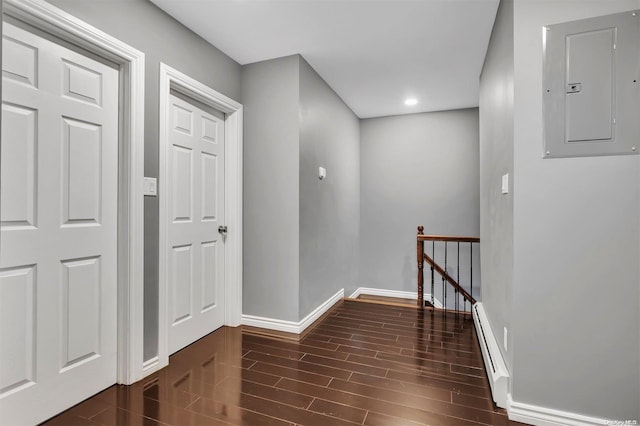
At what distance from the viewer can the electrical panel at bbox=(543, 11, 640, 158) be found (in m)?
1.51

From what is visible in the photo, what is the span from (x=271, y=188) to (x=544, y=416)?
94.9 inches

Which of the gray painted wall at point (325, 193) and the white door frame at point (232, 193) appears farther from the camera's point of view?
the gray painted wall at point (325, 193)

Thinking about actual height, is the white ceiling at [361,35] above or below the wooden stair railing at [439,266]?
above

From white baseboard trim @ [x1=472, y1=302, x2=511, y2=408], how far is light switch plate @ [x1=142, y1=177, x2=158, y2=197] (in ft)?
7.96

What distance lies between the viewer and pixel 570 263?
161 cm

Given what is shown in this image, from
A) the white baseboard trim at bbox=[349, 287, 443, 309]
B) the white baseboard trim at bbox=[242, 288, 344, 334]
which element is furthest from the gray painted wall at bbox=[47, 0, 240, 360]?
the white baseboard trim at bbox=[349, 287, 443, 309]

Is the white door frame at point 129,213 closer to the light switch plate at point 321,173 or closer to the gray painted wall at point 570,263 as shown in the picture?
the light switch plate at point 321,173

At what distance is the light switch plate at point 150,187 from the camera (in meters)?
2.12

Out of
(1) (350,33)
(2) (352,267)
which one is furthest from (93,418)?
(2) (352,267)

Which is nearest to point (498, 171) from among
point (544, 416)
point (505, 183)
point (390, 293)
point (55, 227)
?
point (505, 183)

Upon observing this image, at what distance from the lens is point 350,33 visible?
2512 mm

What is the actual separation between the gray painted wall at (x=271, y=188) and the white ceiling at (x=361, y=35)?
25cm

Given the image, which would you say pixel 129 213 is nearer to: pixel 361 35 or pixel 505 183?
pixel 361 35

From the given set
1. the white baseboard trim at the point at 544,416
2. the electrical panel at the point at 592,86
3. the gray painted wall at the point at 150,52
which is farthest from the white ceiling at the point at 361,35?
the white baseboard trim at the point at 544,416
